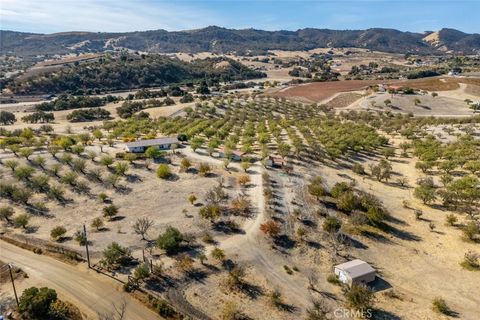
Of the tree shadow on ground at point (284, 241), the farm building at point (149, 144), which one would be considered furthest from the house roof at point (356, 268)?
the farm building at point (149, 144)

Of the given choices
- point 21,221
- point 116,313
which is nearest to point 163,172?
point 21,221

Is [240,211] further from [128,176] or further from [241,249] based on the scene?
[128,176]

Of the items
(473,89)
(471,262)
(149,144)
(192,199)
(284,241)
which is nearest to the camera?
(471,262)

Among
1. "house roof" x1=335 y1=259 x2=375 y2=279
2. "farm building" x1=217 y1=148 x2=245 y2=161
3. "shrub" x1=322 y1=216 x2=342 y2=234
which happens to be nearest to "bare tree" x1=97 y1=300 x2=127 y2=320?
"house roof" x1=335 y1=259 x2=375 y2=279

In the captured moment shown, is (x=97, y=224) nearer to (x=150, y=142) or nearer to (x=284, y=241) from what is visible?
(x=284, y=241)

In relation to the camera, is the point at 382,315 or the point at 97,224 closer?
the point at 382,315

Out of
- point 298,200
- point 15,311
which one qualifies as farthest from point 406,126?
point 15,311
